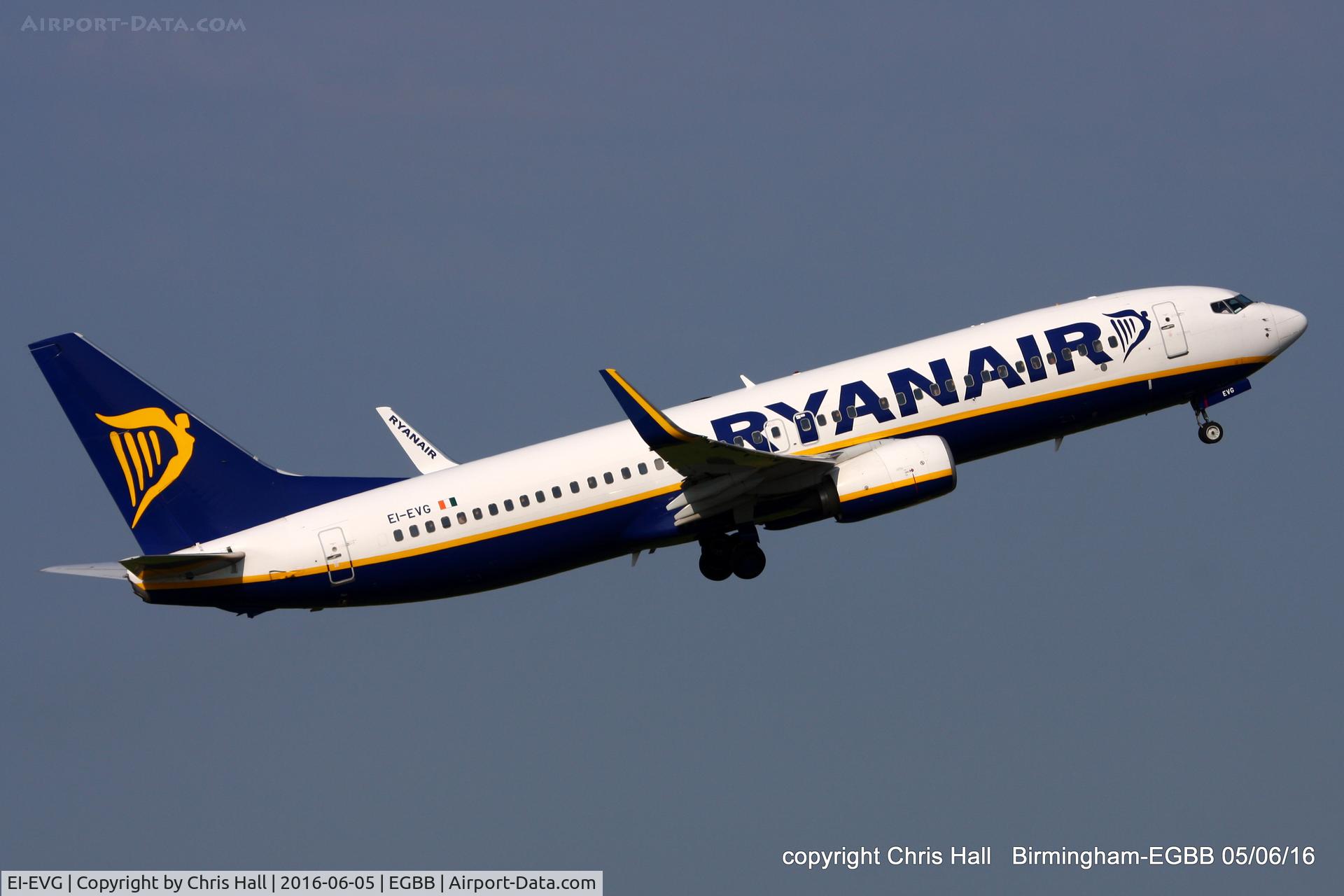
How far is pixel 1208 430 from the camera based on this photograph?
59.4 meters

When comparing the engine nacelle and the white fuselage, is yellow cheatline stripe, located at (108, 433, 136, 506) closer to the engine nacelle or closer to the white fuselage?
the white fuselage

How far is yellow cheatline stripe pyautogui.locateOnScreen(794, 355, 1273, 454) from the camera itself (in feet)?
178

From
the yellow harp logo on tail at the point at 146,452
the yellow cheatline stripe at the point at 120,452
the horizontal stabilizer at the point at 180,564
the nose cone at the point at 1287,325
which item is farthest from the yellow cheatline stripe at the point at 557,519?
the nose cone at the point at 1287,325

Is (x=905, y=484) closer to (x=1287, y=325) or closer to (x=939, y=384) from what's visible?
(x=939, y=384)

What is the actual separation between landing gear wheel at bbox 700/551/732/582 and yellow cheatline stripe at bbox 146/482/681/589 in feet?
12.5

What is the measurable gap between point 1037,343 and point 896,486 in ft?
22.3

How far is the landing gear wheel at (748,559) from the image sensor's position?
56.6 m

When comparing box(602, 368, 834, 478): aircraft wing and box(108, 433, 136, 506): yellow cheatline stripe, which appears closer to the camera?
box(602, 368, 834, 478): aircraft wing

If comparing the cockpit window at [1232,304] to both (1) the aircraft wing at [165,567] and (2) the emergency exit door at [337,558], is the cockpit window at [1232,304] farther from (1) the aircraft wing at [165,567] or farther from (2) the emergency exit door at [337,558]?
(1) the aircraft wing at [165,567]

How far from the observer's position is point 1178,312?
189ft

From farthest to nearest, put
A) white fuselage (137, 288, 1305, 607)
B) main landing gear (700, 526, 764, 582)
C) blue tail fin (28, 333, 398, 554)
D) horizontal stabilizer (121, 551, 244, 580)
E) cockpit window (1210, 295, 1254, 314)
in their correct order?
cockpit window (1210, 295, 1254, 314), main landing gear (700, 526, 764, 582), blue tail fin (28, 333, 398, 554), white fuselage (137, 288, 1305, 607), horizontal stabilizer (121, 551, 244, 580)

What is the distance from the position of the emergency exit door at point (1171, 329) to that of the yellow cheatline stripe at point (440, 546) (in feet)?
53.7

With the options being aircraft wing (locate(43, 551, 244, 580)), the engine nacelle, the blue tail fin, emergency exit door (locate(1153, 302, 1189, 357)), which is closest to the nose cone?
emergency exit door (locate(1153, 302, 1189, 357))

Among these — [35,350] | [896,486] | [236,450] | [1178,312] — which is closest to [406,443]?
[236,450]
